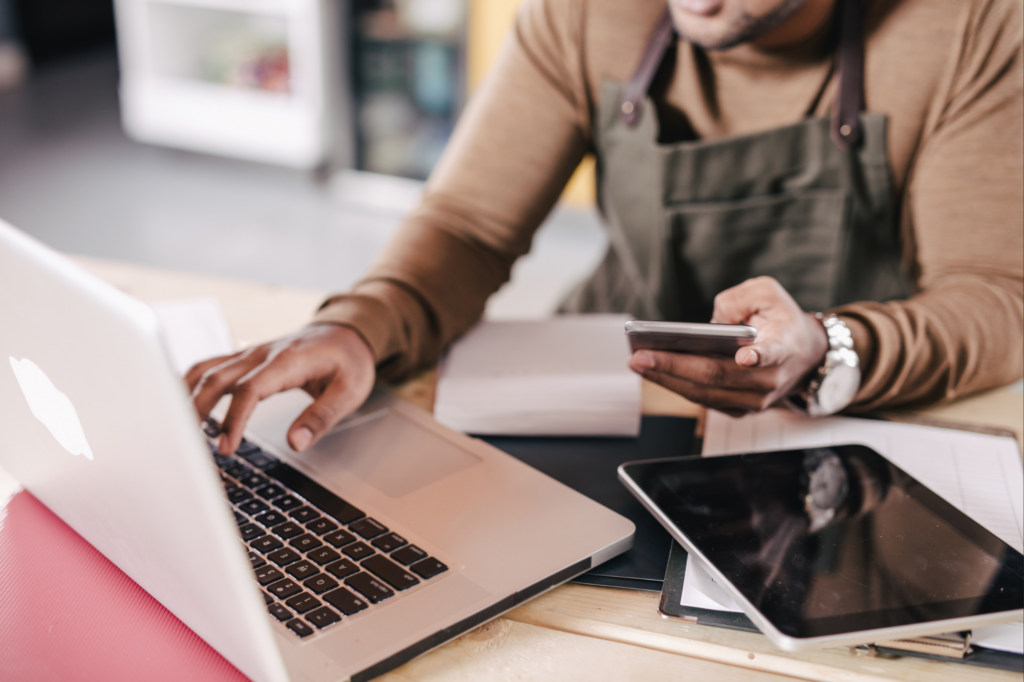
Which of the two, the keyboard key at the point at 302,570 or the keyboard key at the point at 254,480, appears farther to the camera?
the keyboard key at the point at 254,480

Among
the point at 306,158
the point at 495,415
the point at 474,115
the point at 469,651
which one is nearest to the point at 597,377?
the point at 495,415

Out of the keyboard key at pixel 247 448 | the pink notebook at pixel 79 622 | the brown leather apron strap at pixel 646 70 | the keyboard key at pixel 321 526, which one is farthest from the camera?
the brown leather apron strap at pixel 646 70

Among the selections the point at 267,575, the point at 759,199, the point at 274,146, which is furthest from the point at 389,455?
the point at 274,146

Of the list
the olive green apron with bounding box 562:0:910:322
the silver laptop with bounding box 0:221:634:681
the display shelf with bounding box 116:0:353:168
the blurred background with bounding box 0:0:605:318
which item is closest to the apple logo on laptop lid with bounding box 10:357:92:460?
the silver laptop with bounding box 0:221:634:681

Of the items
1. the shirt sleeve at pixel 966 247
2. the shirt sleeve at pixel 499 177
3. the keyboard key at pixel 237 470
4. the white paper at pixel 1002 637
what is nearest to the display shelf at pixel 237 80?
the shirt sleeve at pixel 499 177

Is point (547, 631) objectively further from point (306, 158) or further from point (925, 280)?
point (306, 158)

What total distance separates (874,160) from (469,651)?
28.7 inches

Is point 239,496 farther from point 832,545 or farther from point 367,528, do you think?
point 832,545

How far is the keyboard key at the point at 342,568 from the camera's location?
0.53 metres

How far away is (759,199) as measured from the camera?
3.30 feet

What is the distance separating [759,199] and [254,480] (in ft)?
2.18

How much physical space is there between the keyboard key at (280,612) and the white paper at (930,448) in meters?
0.35

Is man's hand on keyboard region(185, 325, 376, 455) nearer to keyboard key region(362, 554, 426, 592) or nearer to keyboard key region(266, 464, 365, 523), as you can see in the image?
keyboard key region(266, 464, 365, 523)

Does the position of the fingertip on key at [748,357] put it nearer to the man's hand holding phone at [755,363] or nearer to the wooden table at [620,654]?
the man's hand holding phone at [755,363]
